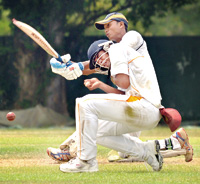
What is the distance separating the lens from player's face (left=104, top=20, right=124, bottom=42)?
20.4 ft

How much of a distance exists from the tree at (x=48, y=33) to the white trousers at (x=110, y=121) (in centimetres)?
945

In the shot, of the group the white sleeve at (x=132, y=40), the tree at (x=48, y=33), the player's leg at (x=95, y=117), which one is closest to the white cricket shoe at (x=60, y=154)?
the player's leg at (x=95, y=117)

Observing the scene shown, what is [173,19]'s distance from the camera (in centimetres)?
2417

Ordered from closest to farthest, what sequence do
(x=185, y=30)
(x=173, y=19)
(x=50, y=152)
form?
→ 1. (x=50, y=152)
2. (x=185, y=30)
3. (x=173, y=19)

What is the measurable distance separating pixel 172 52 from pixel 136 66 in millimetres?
10496

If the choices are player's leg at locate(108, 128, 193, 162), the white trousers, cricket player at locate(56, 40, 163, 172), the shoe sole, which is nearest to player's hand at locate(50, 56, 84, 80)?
cricket player at locate(56, 40, 163, 172)

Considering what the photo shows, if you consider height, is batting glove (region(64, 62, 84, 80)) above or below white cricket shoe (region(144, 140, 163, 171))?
above

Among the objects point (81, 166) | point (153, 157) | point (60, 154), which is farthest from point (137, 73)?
point (60, 154)

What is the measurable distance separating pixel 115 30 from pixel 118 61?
0.76 meters

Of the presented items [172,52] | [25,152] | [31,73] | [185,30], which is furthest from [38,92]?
[185,30]

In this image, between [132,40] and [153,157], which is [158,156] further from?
[132,40]

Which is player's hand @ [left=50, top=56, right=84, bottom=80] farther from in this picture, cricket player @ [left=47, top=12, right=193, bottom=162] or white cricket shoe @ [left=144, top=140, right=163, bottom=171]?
white cricket shoe @ [left=144, top=140, right=163, bottom=171]

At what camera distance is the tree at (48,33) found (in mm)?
15372

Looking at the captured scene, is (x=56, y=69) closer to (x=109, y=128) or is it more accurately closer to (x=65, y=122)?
(x=109, y=128)
